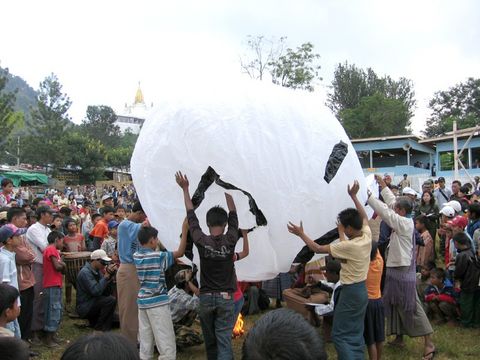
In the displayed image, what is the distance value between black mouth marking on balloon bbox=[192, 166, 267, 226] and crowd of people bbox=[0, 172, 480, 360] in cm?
14

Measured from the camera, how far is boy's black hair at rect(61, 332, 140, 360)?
1.37 meters

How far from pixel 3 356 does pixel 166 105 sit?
235 cm

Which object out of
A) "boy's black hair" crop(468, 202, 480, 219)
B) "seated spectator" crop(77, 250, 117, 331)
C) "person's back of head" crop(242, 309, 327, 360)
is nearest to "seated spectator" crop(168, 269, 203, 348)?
"seated spectator" crop(77, 250, 117, 331)

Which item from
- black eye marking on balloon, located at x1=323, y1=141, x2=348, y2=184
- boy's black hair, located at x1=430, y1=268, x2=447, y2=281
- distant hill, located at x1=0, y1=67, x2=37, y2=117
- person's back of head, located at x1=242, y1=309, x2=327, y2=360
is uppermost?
distant hill, located at x1=0, y1=67, x2=37, y2=117

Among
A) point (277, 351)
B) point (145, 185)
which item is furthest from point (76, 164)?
point (277, 351)

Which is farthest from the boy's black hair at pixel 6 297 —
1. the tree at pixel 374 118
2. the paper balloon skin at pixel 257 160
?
the tree at pixel 374 118

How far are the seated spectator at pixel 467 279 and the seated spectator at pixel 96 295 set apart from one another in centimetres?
453

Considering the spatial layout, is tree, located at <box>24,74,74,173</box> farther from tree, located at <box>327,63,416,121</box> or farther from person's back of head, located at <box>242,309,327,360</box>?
person's back of head, located at <box>242,309,327,360</box>

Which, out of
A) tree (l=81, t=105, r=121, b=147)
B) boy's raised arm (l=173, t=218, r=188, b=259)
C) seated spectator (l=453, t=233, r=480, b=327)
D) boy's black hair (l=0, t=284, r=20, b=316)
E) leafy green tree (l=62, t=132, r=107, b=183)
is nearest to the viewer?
boy's black hair (l=0, t=284, r=20, b=316)

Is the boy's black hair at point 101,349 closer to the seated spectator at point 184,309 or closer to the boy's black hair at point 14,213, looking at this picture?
the seated spectator at point 184,309

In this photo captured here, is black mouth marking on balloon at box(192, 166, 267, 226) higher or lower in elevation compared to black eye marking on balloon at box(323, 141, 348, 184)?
lower

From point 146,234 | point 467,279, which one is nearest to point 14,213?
point 146,234

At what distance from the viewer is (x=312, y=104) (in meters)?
3.56

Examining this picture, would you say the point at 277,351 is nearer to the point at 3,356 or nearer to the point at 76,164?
the point at 3,356
